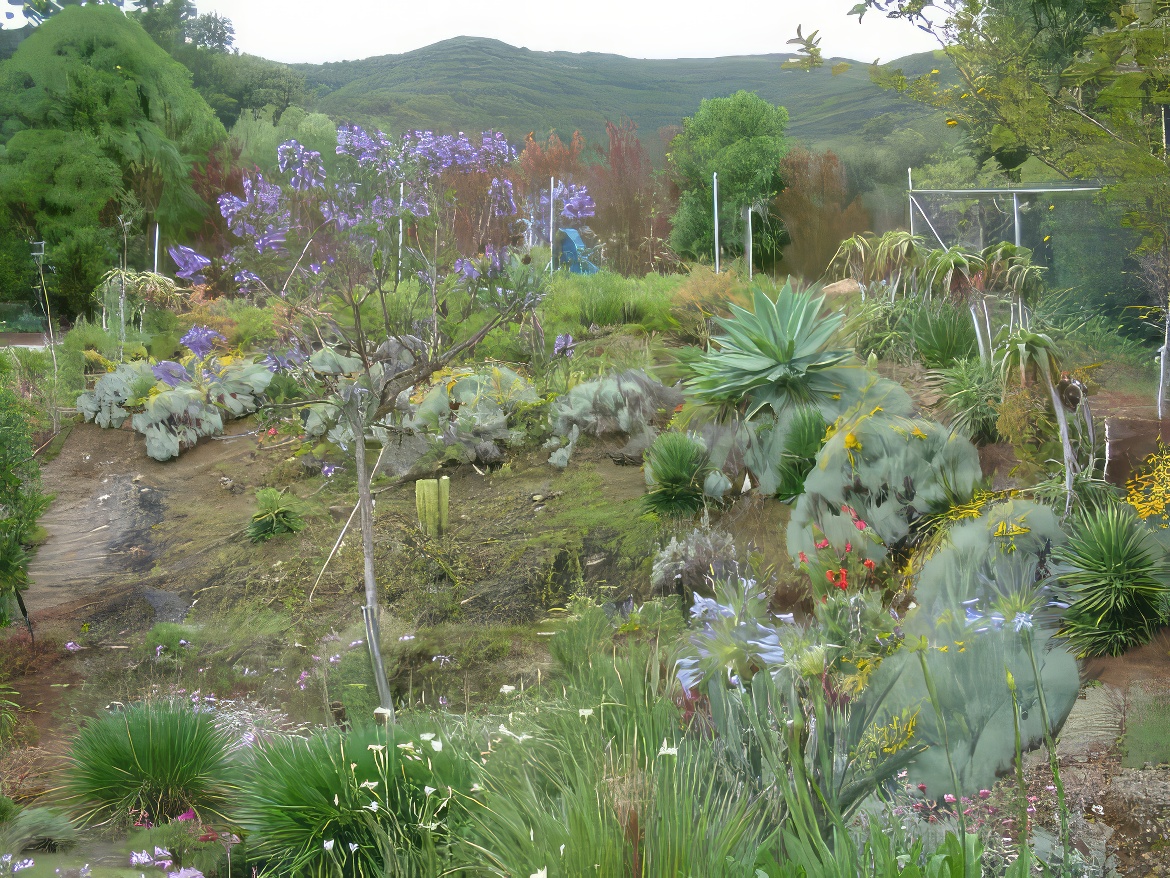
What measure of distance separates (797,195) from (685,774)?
13.1 m

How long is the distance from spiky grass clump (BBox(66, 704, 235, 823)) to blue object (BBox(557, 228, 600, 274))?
35.1ft

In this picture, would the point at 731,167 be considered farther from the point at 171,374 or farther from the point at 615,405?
the point at 171,374

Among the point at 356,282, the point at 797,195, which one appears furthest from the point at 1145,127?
the point at 797,195

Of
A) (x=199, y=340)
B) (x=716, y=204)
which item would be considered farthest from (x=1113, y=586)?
(x=716, y=204)

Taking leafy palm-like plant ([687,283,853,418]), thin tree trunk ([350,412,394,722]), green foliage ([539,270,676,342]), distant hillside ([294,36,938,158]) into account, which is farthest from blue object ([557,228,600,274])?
distant hillside ([294,36,938,158])

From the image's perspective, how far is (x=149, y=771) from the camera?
10.5 feet

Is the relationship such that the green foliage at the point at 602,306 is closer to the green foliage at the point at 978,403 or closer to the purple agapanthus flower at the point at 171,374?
the purple agapanthus flower at the point at 171,374

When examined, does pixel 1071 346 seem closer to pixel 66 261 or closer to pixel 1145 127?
pixel 1145 127

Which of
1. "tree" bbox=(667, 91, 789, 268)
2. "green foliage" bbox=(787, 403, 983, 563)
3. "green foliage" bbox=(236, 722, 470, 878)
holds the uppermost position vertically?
"tree" bbox=(667, 91, 789, 268)

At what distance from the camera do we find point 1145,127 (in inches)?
179

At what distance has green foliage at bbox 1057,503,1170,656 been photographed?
12.4ft

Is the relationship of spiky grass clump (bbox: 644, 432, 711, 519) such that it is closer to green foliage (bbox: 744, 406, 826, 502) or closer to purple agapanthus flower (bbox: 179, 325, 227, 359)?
green foliage (bbox: 744, 406, 826, 502)

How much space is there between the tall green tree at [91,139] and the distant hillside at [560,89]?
11355mm

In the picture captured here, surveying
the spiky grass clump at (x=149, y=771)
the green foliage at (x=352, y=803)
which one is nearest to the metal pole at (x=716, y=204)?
the spiky grass clump at (x=149, y=771)
